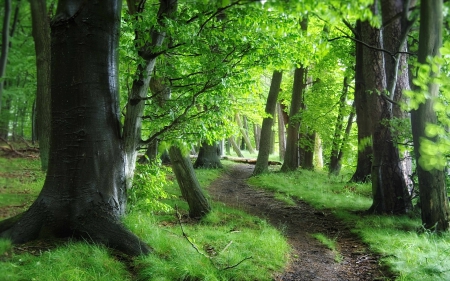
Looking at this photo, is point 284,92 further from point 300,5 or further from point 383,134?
point 300,5

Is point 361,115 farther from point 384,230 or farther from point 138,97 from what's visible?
point 138,97

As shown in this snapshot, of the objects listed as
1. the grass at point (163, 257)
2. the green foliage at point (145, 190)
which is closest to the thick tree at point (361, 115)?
the grass at point (163, 257)

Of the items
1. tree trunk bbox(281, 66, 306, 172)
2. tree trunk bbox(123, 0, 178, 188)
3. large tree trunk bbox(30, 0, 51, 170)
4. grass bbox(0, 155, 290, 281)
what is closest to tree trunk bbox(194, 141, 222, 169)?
tree trunk bbox(281, 66, 306, 172)

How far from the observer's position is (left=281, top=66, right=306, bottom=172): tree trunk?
575 inches

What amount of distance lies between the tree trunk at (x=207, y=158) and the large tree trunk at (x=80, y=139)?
11678mm

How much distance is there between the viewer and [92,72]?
406 centimetres

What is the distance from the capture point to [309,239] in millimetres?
6297

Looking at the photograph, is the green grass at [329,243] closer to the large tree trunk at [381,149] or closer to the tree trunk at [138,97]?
the large tree trunk at [381,149]

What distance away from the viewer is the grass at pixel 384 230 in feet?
14.1

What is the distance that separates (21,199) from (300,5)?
521 centimetres

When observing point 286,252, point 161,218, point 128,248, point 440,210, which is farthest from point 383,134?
point 128,248

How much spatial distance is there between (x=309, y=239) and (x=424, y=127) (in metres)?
2.64

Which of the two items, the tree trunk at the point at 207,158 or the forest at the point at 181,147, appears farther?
the tree trunk at the point at 207,158

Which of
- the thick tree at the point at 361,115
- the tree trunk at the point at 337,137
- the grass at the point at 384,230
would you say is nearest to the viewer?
the grass at the point at 384,230
